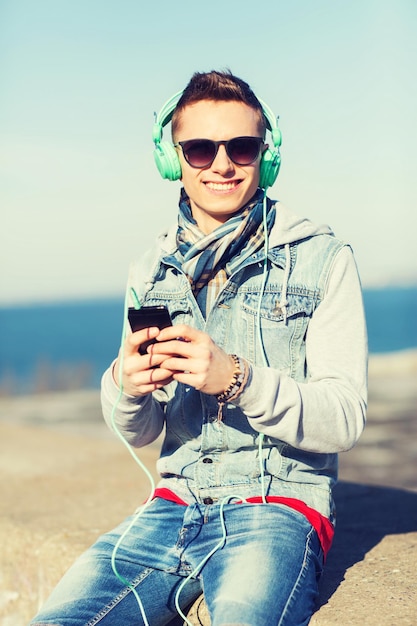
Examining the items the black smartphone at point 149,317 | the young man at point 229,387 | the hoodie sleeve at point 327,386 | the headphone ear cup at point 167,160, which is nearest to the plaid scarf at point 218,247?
the young man at point 229,387

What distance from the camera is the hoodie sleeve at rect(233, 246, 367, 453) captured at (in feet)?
7.70

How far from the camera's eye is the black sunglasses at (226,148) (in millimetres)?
2707

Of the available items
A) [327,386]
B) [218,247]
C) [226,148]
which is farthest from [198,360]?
[226,148]

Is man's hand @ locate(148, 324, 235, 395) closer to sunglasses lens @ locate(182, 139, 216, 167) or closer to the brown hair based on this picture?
sunglasses lens @ locate(182, 139, 216, 167)

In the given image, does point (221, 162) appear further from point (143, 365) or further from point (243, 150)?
point (143, 365)

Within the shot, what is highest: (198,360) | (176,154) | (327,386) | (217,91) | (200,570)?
(217,91)

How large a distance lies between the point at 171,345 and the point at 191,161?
30.6 inches

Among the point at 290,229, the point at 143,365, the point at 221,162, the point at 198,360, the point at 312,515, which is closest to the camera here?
the point at 198,360

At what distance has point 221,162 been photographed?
2699 millimetres

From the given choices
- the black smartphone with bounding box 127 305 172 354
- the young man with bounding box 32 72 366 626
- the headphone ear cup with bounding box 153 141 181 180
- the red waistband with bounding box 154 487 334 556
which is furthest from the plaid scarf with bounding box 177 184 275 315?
the red waistband with bounding box 154 487 334 556

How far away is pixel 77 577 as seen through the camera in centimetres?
250

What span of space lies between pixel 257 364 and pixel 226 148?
76cm

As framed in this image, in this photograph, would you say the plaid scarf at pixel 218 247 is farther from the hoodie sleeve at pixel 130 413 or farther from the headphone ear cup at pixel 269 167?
the hoodie sleeve at pixel 130 413

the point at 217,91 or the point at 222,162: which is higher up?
the point at 217,91
